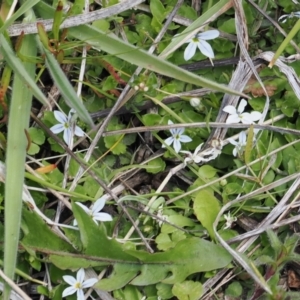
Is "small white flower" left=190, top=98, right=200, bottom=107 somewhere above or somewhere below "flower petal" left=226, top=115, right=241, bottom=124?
above

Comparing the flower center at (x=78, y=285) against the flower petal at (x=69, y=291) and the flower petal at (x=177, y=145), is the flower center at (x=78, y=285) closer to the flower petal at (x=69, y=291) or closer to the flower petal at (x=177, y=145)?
the flower petal at (x=69, y=291)

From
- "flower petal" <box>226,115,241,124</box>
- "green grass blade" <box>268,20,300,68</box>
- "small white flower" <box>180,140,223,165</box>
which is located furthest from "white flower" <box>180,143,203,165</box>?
"green grass blade" <box>268,20,300,68</box>

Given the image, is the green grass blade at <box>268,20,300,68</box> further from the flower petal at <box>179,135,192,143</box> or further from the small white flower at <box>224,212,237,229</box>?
the small white flower at <box>224,212,237,229</box>

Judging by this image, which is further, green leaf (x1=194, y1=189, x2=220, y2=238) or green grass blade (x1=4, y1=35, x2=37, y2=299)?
green leaf (x1=194, y1=189, x2=220, y2=238)

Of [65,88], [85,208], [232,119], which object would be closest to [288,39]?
[232,119]

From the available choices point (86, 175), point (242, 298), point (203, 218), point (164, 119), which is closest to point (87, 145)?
point (86, 175)

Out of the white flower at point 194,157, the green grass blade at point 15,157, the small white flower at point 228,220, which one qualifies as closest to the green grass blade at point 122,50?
the green grass blade at point 15,157

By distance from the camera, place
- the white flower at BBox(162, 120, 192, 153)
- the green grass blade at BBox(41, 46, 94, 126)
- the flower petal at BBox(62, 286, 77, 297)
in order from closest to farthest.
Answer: the green grass blade at BBox(41, 46, 94, 126) < the flower petal at BBox(62, 286, 77, 297) < the white flower at BBox(162, 120, 192, 153)
